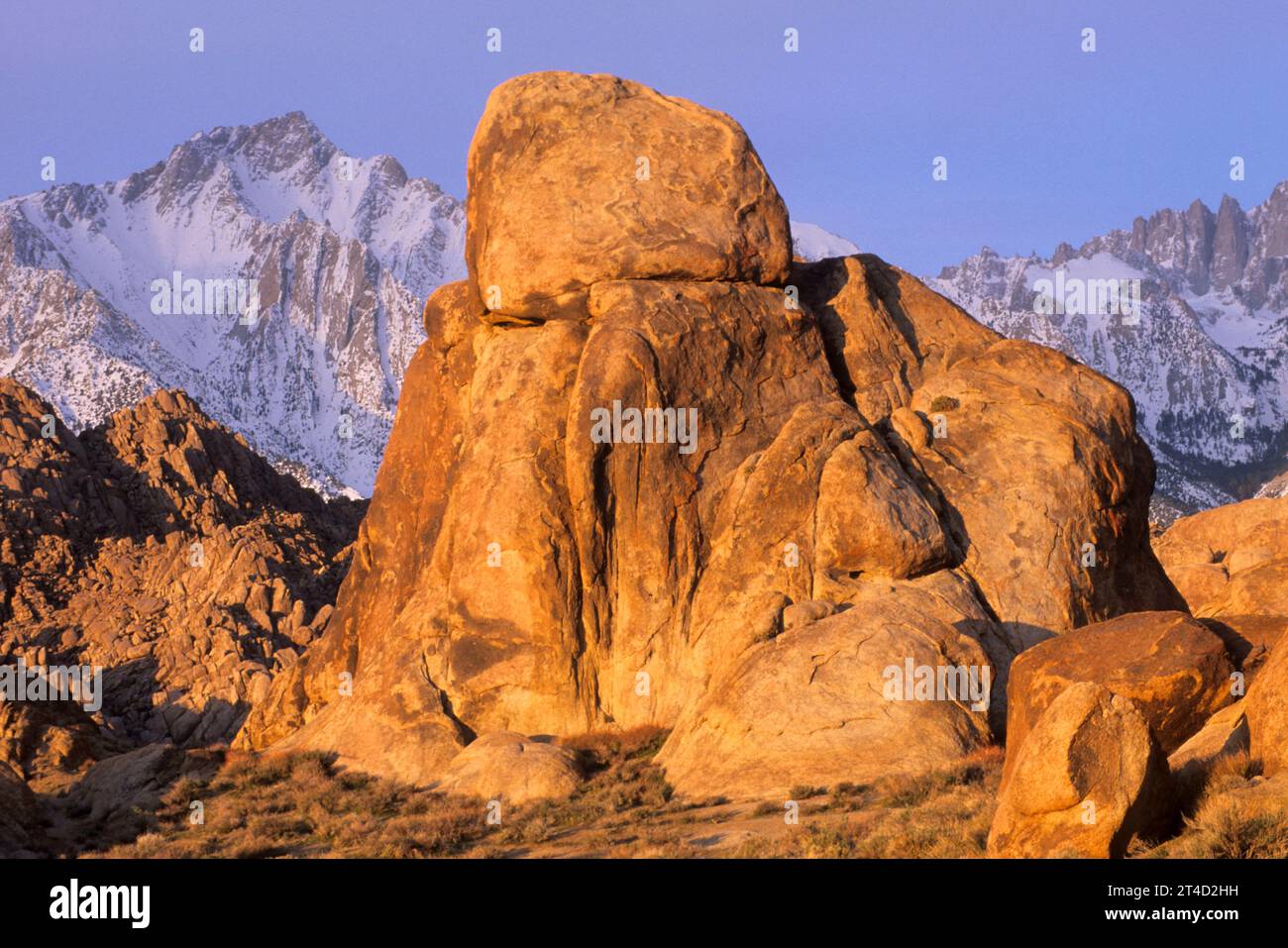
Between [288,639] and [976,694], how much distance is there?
1460 inches

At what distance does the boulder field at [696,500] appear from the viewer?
918 inches

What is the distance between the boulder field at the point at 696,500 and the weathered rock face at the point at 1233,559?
1.08 metres

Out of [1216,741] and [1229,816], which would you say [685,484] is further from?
[1229,816]

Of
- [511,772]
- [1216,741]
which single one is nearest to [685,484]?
[511,772]

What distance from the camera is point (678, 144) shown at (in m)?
28.9

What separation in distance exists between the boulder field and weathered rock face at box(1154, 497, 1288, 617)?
42.6 inches

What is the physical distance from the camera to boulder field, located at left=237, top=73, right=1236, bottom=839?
918 inches

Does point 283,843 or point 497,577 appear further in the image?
point 497,577

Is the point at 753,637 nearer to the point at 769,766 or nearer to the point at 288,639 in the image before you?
the point at 769,766

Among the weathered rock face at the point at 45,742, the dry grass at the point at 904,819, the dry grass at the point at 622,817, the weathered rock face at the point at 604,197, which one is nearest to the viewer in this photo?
the dry grass at the point at 622,817

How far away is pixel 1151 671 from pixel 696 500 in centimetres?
969

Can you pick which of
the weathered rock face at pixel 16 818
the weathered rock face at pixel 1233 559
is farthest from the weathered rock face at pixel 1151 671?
the weathered rock face at pixel 16 818

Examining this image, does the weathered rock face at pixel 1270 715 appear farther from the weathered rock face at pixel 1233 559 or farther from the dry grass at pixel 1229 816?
the weathered rock face at pixel 1233 559

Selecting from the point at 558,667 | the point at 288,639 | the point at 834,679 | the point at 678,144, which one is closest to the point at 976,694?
the point at 834,679
